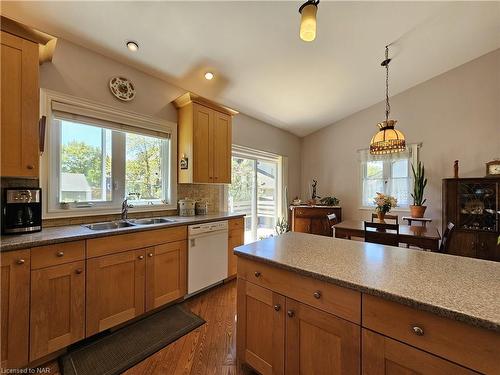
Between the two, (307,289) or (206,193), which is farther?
(206,193)

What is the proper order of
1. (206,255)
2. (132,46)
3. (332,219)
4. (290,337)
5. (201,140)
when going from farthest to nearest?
(332,219) < (201,140) < (206,255) < (132,46) < (290,337)

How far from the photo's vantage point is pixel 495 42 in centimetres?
317

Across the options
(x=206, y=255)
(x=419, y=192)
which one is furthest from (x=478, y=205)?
(x=206, y=255)

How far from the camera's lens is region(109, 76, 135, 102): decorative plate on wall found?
230 cm

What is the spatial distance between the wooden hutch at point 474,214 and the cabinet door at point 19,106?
4.70 meters

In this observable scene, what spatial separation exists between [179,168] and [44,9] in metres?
1.75

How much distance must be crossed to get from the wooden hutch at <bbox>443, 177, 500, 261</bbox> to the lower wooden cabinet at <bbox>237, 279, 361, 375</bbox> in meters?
3.10

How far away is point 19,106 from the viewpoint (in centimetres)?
153

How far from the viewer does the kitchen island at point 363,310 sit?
29.8 inches

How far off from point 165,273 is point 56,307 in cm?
82

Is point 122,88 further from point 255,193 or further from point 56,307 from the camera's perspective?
point 255,193

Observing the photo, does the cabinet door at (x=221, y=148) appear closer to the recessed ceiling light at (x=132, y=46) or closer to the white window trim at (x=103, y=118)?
the white window trim at (x=103, y=118)

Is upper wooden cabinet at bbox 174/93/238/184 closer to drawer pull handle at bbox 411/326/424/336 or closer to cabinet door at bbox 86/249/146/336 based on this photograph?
cabinet door at bbox 86/249/146/336

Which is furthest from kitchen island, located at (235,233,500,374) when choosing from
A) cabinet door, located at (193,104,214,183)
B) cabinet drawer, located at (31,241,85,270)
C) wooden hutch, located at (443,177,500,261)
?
wooden hutch, located at (443,177,500,261)
